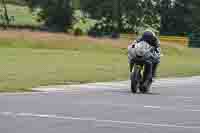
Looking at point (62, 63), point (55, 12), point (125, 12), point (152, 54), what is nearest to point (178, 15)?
point (125, 12)

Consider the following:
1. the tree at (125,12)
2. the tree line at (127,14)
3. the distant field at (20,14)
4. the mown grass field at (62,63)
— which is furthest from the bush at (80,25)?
the distant field at (20,14)

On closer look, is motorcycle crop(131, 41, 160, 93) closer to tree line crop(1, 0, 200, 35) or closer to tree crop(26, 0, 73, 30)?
tree line crop(1, 0, 200, 35)

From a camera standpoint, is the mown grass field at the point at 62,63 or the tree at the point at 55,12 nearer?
the mown grass field at the point at 62,63

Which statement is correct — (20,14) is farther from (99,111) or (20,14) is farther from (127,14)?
(99,111)

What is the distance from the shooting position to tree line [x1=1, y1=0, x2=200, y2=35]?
6975 cm

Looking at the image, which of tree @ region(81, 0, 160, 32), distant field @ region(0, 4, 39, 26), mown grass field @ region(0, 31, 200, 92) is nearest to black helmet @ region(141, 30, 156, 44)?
mown grass field @ region(0, 31, 200, 92)

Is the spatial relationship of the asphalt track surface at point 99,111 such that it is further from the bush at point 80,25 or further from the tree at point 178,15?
the tree at point 178,15

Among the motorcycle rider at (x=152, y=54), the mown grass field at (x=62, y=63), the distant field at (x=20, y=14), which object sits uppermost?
the motorcycle rider at (x=152, y=54)

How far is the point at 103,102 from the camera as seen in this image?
54.2 feet

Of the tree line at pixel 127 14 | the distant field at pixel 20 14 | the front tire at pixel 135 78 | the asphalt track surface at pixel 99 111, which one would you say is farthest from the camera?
the distant field at pixel 20 14

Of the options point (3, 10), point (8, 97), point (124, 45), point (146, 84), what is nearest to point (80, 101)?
point (8, 97)

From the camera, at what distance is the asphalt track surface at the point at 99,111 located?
12.0 meters

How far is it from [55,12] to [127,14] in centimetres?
700

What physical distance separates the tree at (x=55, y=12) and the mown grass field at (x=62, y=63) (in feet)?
64.3
